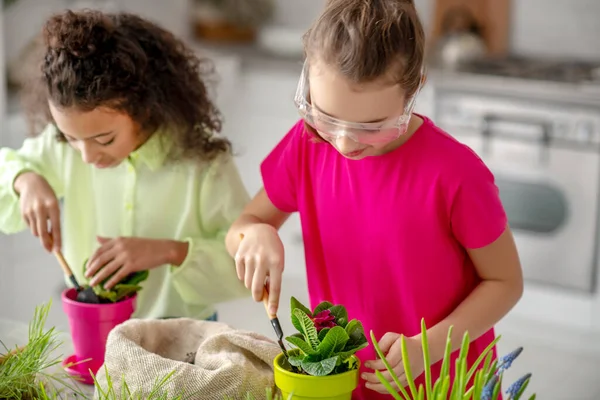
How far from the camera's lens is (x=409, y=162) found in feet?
4.19

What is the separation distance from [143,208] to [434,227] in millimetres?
616

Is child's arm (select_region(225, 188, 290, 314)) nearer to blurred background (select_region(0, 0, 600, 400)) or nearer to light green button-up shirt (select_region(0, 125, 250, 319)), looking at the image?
light green button-up shirt (select_region(0, 125, 250, 319))

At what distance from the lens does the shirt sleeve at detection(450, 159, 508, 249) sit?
1.21 metres

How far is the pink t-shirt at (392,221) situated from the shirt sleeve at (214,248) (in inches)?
7.6

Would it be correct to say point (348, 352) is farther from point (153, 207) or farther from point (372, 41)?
point (153, 207)

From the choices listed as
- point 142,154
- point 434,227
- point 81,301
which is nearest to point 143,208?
point 142,154

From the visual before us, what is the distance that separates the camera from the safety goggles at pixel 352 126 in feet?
3.63

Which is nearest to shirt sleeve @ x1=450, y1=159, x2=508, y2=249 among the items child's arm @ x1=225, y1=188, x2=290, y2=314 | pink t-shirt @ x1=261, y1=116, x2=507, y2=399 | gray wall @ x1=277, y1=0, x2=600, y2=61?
pink t-shirt @ x1=261, y1=116, x2=507, y2=399

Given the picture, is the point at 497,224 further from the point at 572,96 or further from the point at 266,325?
the point at 266,325

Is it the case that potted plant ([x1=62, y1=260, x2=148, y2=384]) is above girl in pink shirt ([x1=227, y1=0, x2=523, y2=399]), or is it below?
below

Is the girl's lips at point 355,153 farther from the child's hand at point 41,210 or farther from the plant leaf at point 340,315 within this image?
the child's hand at point 41,210

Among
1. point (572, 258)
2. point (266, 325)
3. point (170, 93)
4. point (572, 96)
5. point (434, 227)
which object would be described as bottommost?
point (266, 325)

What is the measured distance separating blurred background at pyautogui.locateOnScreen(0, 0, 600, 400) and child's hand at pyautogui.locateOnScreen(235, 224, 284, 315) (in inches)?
80.9

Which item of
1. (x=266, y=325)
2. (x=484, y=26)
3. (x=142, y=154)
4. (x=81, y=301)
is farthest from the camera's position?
(x=484, y=26)
